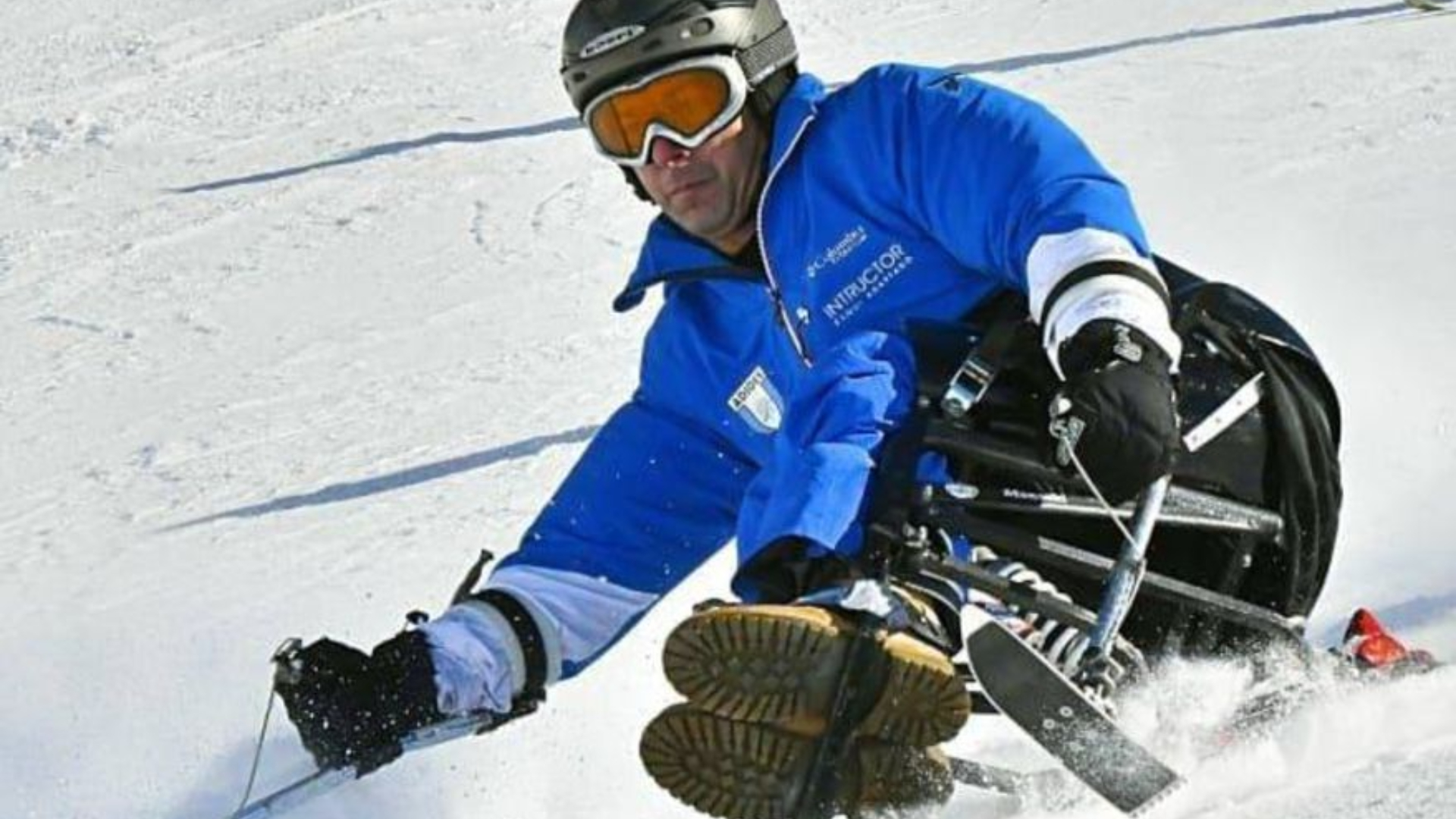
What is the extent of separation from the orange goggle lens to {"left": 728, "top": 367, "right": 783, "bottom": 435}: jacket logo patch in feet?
1.53

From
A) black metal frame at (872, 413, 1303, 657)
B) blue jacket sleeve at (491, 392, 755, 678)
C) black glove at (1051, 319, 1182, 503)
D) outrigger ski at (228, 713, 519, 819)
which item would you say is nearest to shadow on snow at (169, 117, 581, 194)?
blue jacket sleeve at (491, 392, 755, 678)

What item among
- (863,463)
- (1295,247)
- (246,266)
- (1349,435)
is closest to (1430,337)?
(1349,435)

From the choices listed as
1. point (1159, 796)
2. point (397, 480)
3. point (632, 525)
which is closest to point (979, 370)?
point (1159, 796)

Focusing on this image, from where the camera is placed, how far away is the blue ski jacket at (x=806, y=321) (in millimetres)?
3449

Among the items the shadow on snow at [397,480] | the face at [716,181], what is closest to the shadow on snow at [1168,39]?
the shadow on snow at [397,480]

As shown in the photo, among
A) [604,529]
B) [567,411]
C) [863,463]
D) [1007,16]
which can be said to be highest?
[863,463]

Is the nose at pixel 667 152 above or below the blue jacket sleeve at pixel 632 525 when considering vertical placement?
above

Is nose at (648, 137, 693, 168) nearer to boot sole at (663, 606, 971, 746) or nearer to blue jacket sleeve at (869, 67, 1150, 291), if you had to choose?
blue jacket sleeve at (869, 67, 1150, 291)

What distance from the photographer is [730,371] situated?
4266 millimetres

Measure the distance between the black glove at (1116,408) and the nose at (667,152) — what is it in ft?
3.22

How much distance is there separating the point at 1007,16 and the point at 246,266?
15.8 ft

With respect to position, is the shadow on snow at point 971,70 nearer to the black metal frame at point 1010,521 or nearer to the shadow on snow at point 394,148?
the shadow on snow at point 394,148

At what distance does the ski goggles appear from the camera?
13.1 ft

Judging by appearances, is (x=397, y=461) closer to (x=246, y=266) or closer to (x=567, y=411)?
(x=567, y=411)
